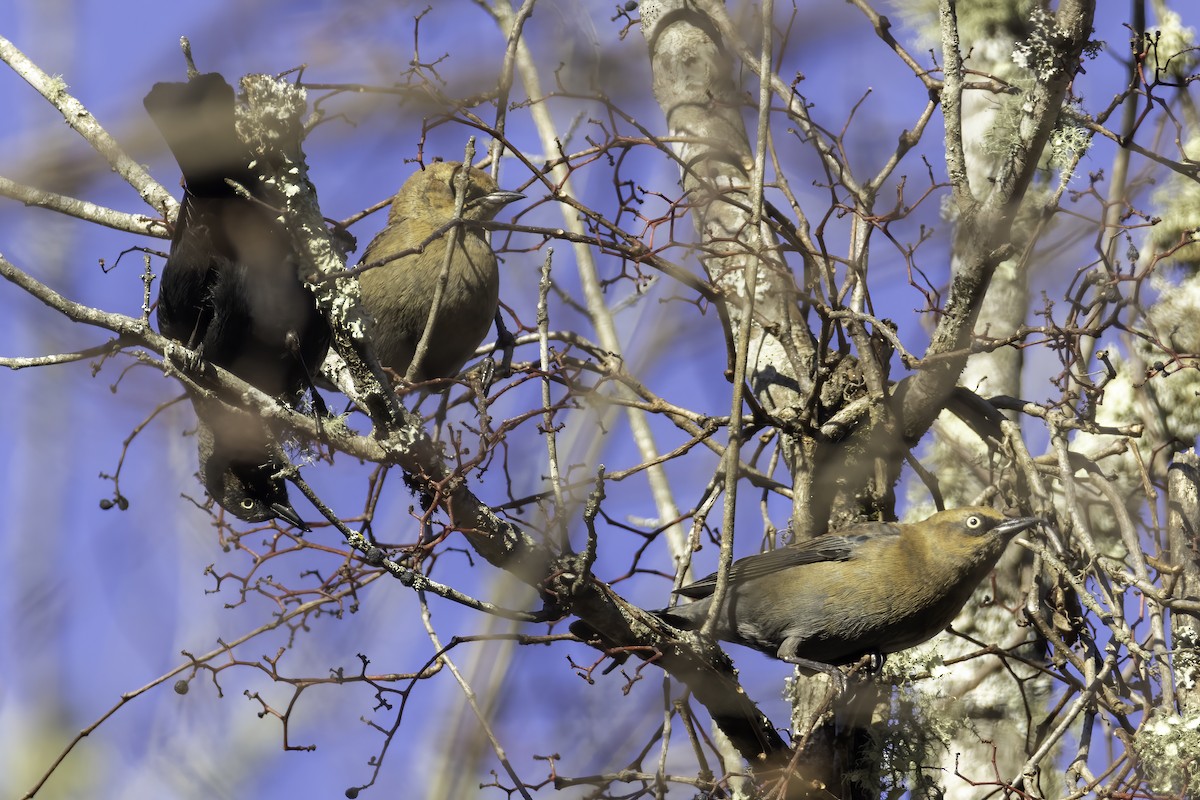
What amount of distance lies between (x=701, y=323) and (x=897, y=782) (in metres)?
1.64

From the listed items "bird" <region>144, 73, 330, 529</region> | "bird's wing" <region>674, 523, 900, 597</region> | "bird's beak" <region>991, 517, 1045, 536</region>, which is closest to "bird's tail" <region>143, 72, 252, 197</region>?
"bird" <region>144, 73, 330, 529</region>

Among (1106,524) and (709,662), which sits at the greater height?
(1106,524)

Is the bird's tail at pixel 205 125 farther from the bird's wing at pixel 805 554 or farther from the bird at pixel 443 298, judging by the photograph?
the bird's wing at pixel 805 554

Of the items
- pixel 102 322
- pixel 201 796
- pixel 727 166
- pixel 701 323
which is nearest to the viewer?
pixel 102 322

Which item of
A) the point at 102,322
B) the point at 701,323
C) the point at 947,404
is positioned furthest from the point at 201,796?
the point at 947,404

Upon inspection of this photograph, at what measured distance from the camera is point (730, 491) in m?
3.50

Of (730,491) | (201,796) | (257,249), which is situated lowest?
(201,796)

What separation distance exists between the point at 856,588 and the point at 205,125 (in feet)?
8.65

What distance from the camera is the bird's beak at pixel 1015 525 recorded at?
432 cm

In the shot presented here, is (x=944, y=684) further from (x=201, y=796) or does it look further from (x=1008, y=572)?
(x=201, y=796)

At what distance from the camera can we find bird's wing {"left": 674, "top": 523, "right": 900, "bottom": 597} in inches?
177

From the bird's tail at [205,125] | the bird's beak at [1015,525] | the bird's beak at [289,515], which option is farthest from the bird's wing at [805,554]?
the bird's tail at [205,125]

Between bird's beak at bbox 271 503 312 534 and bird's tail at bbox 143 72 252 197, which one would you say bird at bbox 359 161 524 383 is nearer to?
bird's beak at bbox 271 503 312 534

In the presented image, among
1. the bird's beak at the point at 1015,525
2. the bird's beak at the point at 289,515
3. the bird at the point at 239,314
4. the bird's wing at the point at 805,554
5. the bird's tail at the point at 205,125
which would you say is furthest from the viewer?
the bird's wing at the point at 805,554
